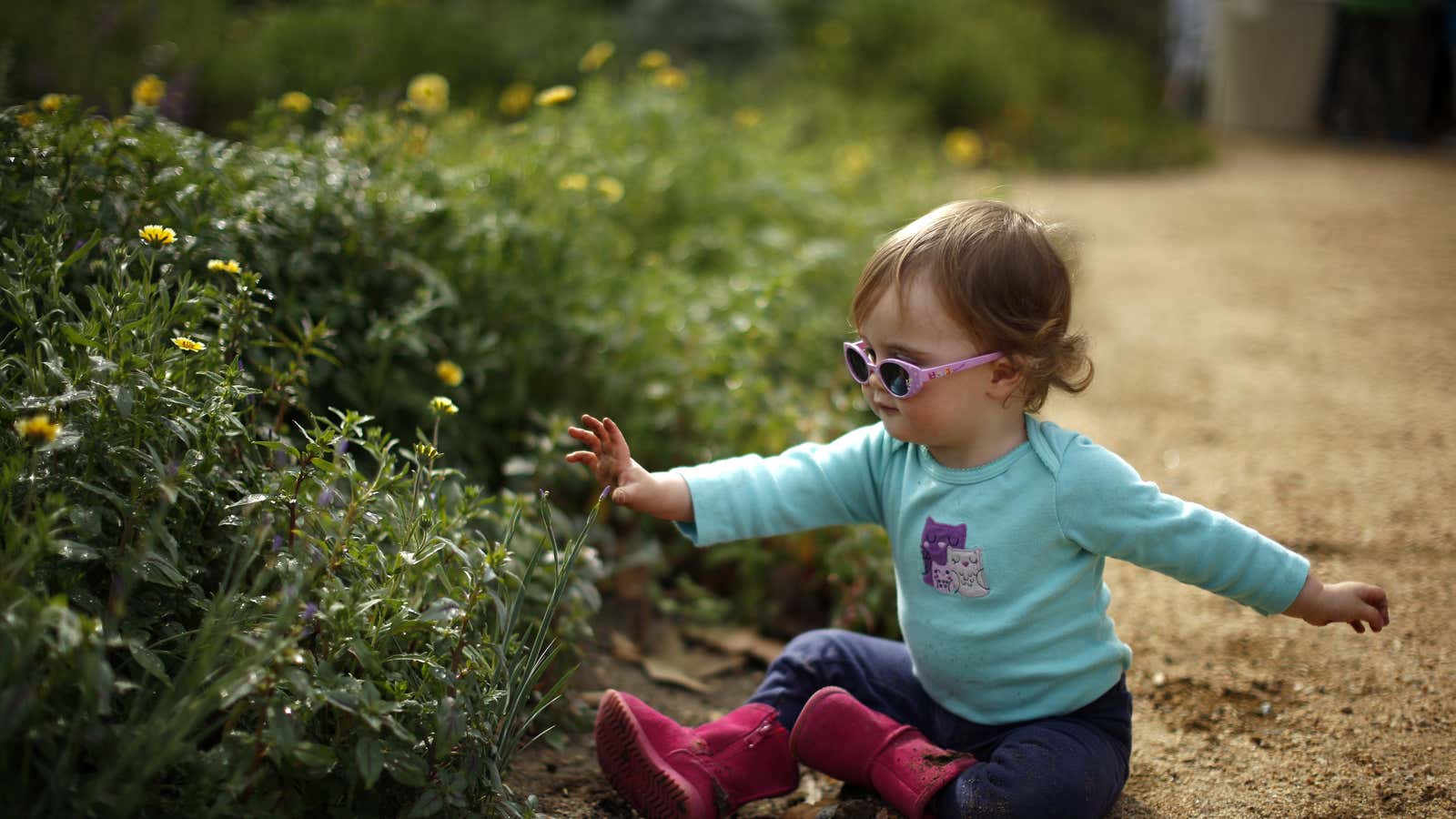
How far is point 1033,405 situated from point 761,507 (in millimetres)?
485

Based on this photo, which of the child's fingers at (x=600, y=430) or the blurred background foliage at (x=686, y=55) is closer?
the child's fingers at (x=600, y=430)

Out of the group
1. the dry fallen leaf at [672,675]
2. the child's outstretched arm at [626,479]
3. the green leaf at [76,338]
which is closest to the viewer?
the green leaf at [76,338]

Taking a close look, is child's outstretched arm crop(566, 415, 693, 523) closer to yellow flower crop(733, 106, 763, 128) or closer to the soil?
the soil

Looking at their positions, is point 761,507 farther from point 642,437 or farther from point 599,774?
point 642,437

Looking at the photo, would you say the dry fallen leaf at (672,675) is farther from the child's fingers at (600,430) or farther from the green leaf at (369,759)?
the green leaf at (369,759)

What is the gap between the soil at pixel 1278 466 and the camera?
6.64 feet

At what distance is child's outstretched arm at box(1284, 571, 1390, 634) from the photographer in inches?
68.6

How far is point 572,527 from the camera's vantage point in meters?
2.56

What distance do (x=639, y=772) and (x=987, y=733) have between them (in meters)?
0.58

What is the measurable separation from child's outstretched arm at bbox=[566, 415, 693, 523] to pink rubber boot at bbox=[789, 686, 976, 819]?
39cm

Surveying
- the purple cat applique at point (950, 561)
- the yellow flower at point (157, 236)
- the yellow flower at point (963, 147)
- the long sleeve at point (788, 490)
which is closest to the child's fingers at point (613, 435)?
the long sleeve at point (788, 490)

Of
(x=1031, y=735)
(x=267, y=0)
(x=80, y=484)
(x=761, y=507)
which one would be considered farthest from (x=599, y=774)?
(x=267, y=0)

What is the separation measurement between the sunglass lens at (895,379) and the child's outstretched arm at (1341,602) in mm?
677

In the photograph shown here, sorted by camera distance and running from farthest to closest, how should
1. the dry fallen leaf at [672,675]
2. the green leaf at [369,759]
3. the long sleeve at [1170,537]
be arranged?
the dry fallen leaf at [672,675] < the long sleeve at [1170,537] < the green leaf at [369,759]
